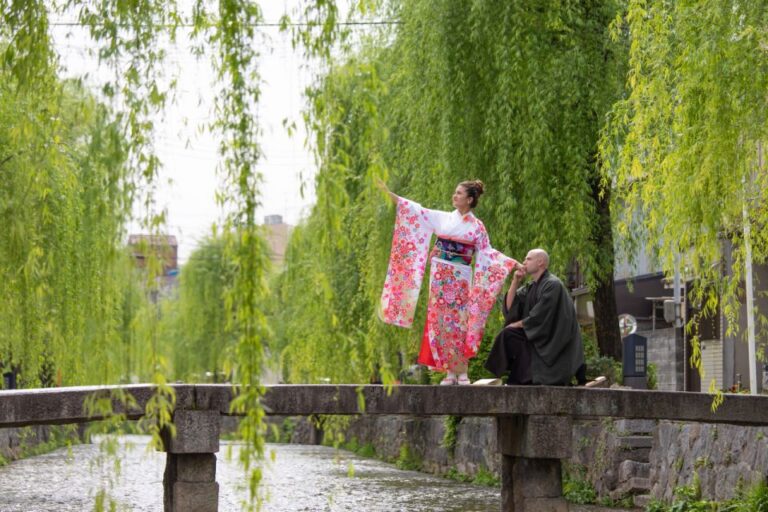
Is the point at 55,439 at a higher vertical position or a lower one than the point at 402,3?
lower

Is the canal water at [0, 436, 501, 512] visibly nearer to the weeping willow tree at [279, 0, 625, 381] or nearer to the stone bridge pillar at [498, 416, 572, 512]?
the stone bridge pillar at [498, 416, 572, 512]

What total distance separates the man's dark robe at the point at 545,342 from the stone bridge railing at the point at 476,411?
393 millimetres

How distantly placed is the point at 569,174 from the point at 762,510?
5243mm

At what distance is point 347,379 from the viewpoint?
24.6m

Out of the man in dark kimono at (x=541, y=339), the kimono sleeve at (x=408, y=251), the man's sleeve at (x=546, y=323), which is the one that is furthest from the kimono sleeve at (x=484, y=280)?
the kimono sleeve at (x=408, y=251)

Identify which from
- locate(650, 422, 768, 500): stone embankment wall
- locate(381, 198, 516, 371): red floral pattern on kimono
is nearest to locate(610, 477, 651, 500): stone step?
locate(650, 422, 768, 500): stone embankment wall

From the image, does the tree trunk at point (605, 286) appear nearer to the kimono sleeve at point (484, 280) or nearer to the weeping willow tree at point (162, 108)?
the kimono sleeve at point (484, 280)

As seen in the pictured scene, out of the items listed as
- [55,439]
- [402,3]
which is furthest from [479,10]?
[55,439]

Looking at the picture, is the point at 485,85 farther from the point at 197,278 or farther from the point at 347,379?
the point at 197,278

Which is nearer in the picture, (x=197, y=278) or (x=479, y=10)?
(x=479, y=10)

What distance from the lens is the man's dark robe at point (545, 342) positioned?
11.8 meters

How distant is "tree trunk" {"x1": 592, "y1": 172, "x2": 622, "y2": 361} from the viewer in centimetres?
1692

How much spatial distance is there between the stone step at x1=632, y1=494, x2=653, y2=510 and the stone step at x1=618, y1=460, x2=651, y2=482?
10.2 inches

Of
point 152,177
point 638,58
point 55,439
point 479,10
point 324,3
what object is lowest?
point 55,439
